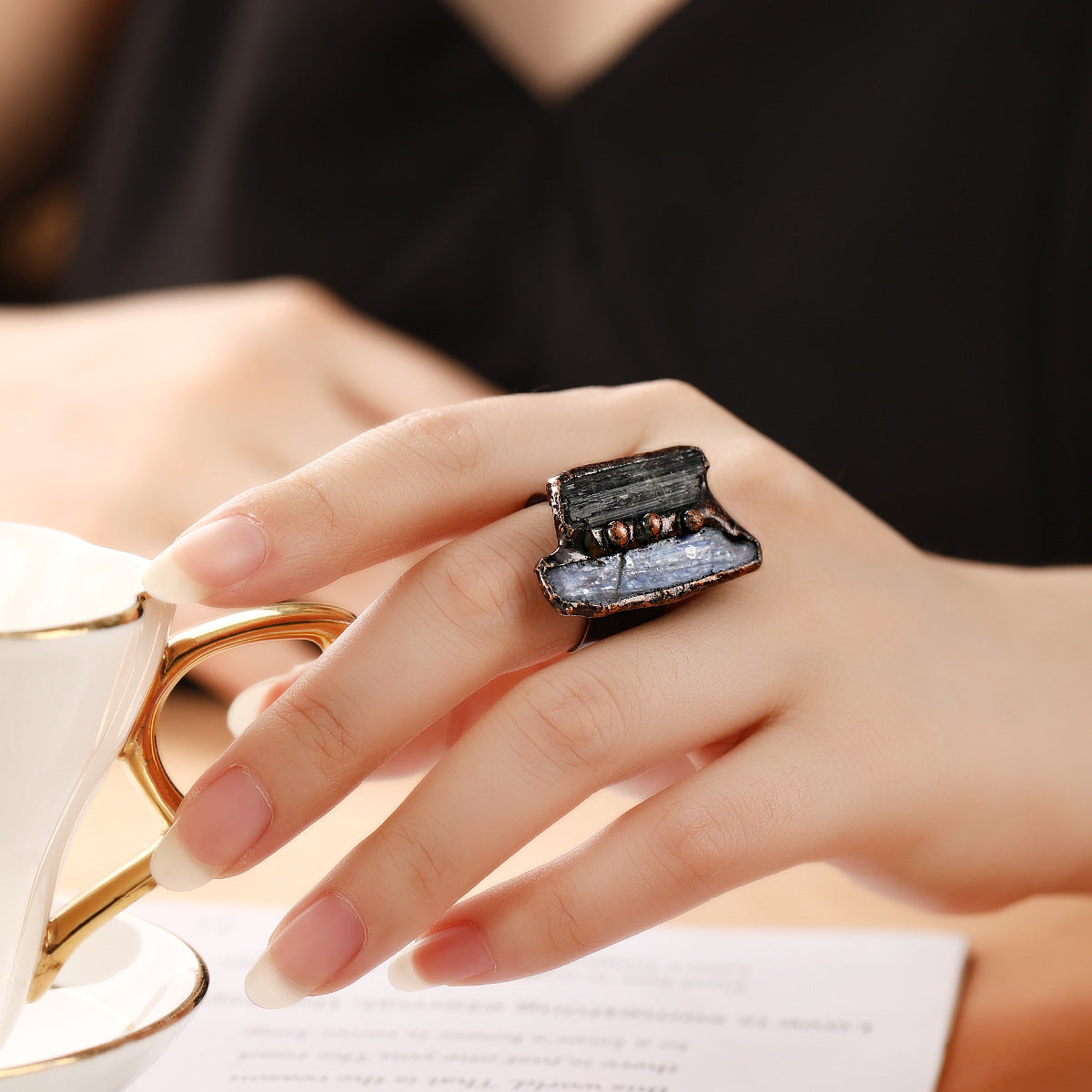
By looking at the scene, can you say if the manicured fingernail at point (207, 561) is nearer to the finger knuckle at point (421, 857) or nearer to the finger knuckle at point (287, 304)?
the finger knuckle at point (421, 857)

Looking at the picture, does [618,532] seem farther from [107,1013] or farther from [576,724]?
[107,1013]

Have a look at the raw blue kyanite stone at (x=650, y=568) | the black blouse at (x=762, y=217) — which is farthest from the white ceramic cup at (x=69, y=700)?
the black blouse at (x=762, y=217)

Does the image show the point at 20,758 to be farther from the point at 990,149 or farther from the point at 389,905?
the point at 990,149

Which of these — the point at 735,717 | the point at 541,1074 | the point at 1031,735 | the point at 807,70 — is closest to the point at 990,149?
the point at 807,70

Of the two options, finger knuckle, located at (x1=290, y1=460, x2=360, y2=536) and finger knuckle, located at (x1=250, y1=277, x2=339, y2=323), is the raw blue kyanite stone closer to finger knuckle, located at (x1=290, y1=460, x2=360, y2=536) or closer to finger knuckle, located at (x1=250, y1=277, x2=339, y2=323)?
finger knuckle, located at (x1=290, y1=460, x2=360, y2=536)

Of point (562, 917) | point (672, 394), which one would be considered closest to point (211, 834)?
point (562, 917)
